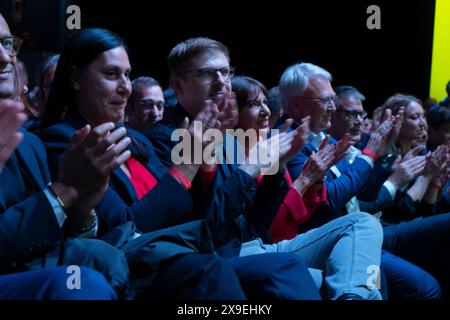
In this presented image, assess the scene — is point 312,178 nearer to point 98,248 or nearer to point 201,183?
point 201,183

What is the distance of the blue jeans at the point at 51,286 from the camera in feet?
4.11

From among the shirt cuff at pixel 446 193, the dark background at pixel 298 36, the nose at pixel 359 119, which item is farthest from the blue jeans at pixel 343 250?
the dark background at pixel 298 36

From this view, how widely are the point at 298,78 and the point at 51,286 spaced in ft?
5.99

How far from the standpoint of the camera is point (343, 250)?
197 cm

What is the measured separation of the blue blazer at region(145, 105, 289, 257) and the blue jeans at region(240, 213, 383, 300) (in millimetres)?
82

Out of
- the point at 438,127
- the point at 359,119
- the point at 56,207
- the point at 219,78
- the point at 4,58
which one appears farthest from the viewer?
the point at 438,127

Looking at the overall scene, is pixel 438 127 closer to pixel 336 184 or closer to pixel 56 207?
pixel 336 184

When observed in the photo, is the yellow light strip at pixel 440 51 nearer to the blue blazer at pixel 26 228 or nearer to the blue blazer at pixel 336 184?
the blue blazer at pixel 336 184

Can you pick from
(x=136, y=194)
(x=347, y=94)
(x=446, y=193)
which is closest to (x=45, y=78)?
(x=136, y=194)

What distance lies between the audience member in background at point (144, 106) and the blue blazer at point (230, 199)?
786 millimetres

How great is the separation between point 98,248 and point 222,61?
1.04 m

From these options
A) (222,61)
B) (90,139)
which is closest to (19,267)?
(90,139)

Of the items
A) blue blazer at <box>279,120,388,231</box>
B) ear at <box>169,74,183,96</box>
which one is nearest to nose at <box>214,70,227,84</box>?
ear at <box>169,74,183,96</box>

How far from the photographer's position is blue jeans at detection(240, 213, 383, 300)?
1.86 m
